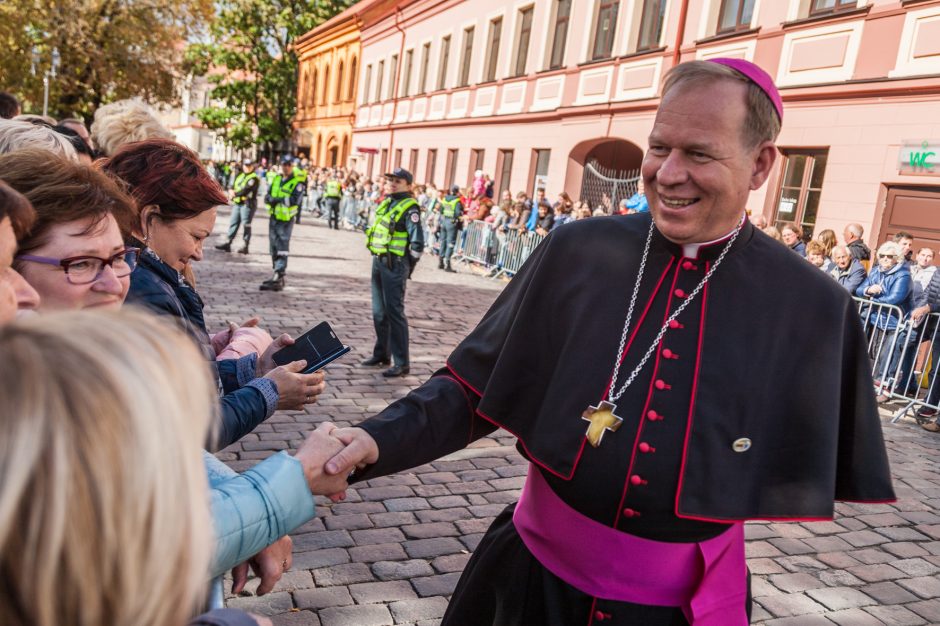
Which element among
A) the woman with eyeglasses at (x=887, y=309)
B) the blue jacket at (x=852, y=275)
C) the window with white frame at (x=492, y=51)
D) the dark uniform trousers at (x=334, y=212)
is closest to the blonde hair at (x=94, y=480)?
the woman with eyeglasses at (x=887, y=309)

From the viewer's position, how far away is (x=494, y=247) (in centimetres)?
1686

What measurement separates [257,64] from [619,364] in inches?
1839

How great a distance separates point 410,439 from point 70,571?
3.93ft

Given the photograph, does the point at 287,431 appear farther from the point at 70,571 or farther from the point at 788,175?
the point at 788,175

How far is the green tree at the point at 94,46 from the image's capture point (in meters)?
21.5

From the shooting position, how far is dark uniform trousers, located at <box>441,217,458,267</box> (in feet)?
55.8

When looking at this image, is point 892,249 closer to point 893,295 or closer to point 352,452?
point 893,295

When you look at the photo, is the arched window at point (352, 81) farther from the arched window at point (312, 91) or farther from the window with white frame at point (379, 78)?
the arched window at point (312, 91)

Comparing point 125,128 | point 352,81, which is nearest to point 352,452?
point 125,128

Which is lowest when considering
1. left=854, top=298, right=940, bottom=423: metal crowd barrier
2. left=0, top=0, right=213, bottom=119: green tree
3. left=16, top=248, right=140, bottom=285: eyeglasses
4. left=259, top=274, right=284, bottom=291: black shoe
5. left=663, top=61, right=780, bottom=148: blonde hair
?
left=259, top=274, right=284, bottom=291: black shoe

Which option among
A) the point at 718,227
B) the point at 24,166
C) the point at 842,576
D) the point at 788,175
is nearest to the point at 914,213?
the point at 788,175

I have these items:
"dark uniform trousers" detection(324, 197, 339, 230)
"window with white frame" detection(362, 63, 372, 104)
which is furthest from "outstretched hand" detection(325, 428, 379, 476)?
"window with white frame" detection(362, 63, 372, 104)

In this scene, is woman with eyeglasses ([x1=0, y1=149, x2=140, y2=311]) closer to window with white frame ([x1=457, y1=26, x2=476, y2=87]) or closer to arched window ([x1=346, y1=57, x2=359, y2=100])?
window with white frame ([x1=457, y1=26, x2=476, y2=87])

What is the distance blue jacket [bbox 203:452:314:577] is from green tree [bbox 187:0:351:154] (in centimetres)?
4197
